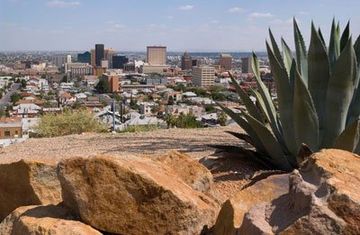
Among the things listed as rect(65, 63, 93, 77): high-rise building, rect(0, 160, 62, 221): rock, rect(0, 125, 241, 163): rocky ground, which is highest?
rect(0, 160, 62, 221): rock

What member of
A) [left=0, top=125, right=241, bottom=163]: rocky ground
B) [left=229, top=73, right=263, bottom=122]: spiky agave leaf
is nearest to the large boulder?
[left=229, top=73, right=263, bottom=122]: spiky agave leaf

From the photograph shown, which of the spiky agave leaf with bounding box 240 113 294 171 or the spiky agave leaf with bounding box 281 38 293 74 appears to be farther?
the spiky agave leaf with bounding box 281 38 293 74

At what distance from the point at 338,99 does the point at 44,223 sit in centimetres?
250

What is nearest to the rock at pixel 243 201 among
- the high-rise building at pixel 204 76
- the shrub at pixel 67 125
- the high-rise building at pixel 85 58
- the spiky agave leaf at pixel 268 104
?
the spiky agave leaf at pixel 268 104

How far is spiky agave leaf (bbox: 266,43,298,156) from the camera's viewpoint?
14.5ft

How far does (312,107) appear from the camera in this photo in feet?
13.4

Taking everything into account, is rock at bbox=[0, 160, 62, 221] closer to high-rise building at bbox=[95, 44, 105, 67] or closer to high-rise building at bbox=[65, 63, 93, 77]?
high-rise building at bbox=[65, 63, 93, 77]

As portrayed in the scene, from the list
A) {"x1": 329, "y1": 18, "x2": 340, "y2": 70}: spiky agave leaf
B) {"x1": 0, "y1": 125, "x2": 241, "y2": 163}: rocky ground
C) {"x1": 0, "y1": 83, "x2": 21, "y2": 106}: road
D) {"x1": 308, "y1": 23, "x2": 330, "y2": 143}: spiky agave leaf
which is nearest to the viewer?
{"x1": 308, "y1": 23, "x2": 330, "y2": 143}: spiky agave leaf

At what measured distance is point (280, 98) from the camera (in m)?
4.46

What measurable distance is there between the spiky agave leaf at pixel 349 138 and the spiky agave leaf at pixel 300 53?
0.93 m

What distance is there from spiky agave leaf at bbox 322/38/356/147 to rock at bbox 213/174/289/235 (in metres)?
1.57

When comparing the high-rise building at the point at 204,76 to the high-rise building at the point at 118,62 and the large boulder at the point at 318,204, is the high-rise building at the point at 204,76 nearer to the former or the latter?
the high-rise building at the point at 118,62

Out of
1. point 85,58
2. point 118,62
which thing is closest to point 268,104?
point 118,62

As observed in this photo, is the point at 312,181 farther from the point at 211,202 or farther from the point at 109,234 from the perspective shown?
the point at 109,234
